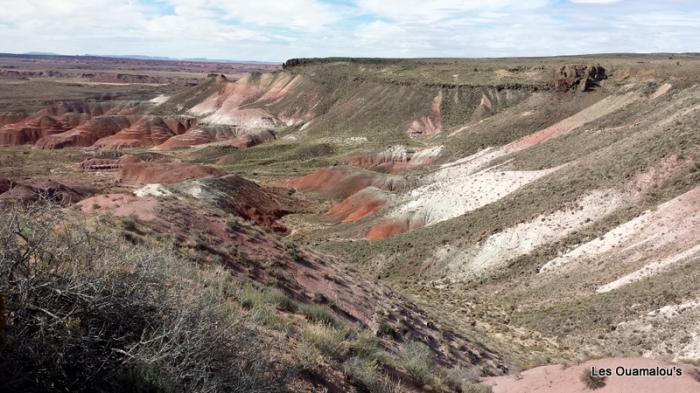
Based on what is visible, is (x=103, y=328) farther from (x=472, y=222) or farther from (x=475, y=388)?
(x=472, y=222)

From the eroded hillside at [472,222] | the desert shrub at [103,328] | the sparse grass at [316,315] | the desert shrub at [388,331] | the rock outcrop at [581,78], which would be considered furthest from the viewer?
the rock outcrop at [581,78]

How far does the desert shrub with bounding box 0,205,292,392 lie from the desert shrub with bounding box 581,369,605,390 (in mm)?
5549

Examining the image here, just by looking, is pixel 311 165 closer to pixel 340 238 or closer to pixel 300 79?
pixel 340 238

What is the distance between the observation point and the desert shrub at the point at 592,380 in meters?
8.54

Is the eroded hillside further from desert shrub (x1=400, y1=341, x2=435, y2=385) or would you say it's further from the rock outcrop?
the rock outcrop

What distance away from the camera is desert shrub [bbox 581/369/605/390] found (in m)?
8.54

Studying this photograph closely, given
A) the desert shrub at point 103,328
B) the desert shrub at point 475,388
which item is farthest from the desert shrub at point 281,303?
the desert shrub at point 103,328

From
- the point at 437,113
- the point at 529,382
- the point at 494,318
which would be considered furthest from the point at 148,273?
the point at 437,113

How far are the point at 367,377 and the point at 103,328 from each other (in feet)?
13.4

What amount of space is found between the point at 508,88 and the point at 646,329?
6688cm

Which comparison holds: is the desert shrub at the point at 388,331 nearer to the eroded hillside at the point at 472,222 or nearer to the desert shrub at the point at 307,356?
the eroded hillside at the point at 472,222

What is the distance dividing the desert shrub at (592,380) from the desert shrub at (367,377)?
3.42 meters

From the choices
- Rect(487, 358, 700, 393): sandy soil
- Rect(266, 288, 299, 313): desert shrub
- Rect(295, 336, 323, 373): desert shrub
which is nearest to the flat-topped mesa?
Rect(266, 288, 299, 313): desert shrub

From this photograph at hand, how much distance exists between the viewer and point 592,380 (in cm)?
862
